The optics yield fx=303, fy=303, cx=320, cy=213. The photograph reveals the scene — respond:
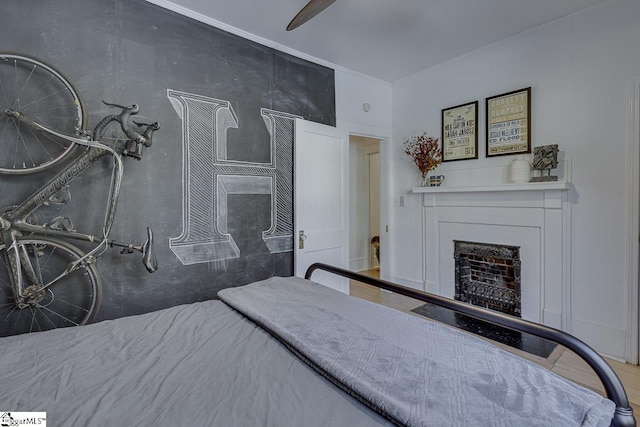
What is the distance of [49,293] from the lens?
6.51 ft

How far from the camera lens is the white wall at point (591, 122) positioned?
2.40 metres

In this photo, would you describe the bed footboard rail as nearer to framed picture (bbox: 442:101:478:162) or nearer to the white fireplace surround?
the white fireplace surround

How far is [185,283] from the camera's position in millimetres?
2516

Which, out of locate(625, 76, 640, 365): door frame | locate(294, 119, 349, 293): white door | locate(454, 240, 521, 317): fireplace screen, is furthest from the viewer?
locate(294, 119, 349, 293): white door

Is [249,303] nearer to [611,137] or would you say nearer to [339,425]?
[339,425]

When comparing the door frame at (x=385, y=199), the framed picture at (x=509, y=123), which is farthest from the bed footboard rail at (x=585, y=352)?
the door frame at (x=385, y=199)

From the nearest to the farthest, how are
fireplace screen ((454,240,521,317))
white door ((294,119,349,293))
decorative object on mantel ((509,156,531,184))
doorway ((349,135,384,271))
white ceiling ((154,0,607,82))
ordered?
1. white ceiling ((154,0,607,82))
2. decorative object on mantel ((509,156,531,184))
3. fireplace screen ((454,240,521,317))
4. white door ((294,119,349,293))
5. doorway ((349,135,384,271))

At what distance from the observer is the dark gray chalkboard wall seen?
201cm

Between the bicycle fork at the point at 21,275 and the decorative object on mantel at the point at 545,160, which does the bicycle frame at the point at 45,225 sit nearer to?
the bicycle fork at the point at 21,275

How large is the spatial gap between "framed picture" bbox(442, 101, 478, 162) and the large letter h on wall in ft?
6.38

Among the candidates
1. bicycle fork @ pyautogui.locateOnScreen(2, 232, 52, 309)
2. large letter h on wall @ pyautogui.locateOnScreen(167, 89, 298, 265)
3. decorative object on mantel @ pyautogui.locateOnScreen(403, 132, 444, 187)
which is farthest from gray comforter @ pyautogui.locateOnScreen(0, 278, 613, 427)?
decorative object on mantel @ pyautogui.locateOnScreen(403, 132, 444, 187)

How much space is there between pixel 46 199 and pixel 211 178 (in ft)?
3.63

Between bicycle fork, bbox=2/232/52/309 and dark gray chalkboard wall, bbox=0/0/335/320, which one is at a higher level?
dark gray chalkboard wall, bbox=0/0/335/320

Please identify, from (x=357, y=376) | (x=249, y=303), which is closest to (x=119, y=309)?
(x=249, y=303)
